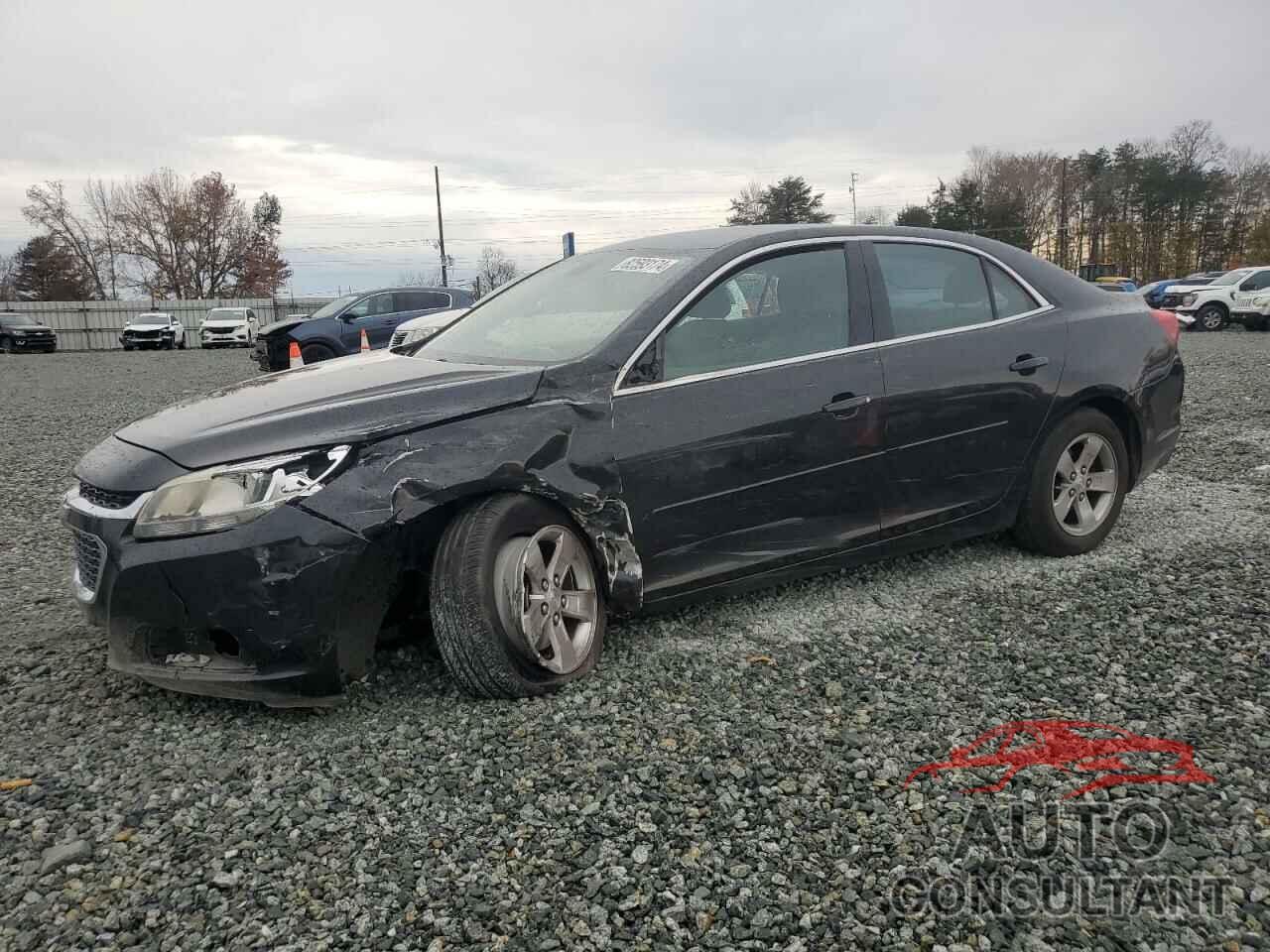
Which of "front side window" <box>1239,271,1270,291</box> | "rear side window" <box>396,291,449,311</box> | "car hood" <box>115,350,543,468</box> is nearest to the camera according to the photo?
"car hood" <box>115,350,543,468</box>

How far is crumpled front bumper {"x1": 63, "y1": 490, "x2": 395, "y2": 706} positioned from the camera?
8.95 feet

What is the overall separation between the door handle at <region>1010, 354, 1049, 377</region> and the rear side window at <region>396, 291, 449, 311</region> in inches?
593

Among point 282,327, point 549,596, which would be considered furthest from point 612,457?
point 282,327

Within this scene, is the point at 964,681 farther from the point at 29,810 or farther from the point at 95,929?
the point at 29,810

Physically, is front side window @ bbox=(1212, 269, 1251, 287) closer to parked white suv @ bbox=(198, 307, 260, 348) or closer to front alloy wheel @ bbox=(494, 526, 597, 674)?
front alloy wheel @ bbox=(494, 526, 597, 674)

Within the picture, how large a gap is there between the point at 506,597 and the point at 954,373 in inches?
84.0

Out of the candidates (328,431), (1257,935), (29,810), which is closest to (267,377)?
Answer: (328,431)

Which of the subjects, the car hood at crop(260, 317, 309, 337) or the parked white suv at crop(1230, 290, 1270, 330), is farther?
the parked white suv at crop(1230, 290, 1270, 330)

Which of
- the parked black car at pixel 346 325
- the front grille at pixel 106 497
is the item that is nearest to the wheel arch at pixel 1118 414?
the front grille at pixel 106 497

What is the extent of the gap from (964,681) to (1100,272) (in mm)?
56499

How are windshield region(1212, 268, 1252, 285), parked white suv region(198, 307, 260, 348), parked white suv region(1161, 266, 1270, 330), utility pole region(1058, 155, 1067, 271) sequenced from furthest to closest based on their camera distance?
utility pole region(1058, 155, 1067, 271)
parked white suv region(198, 307, 260, 348)
windshield region(1212, 268, 1252, 285)
parked white suv region(1161, 266, 1270, 330)

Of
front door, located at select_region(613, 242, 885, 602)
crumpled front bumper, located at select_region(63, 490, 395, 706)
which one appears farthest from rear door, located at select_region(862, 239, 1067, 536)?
crumpled front bumper, located at select_region(63, 490, 395, 706)

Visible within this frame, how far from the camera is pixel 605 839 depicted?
92.3 inches

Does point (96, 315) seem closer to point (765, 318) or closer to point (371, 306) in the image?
point (371, 306)
